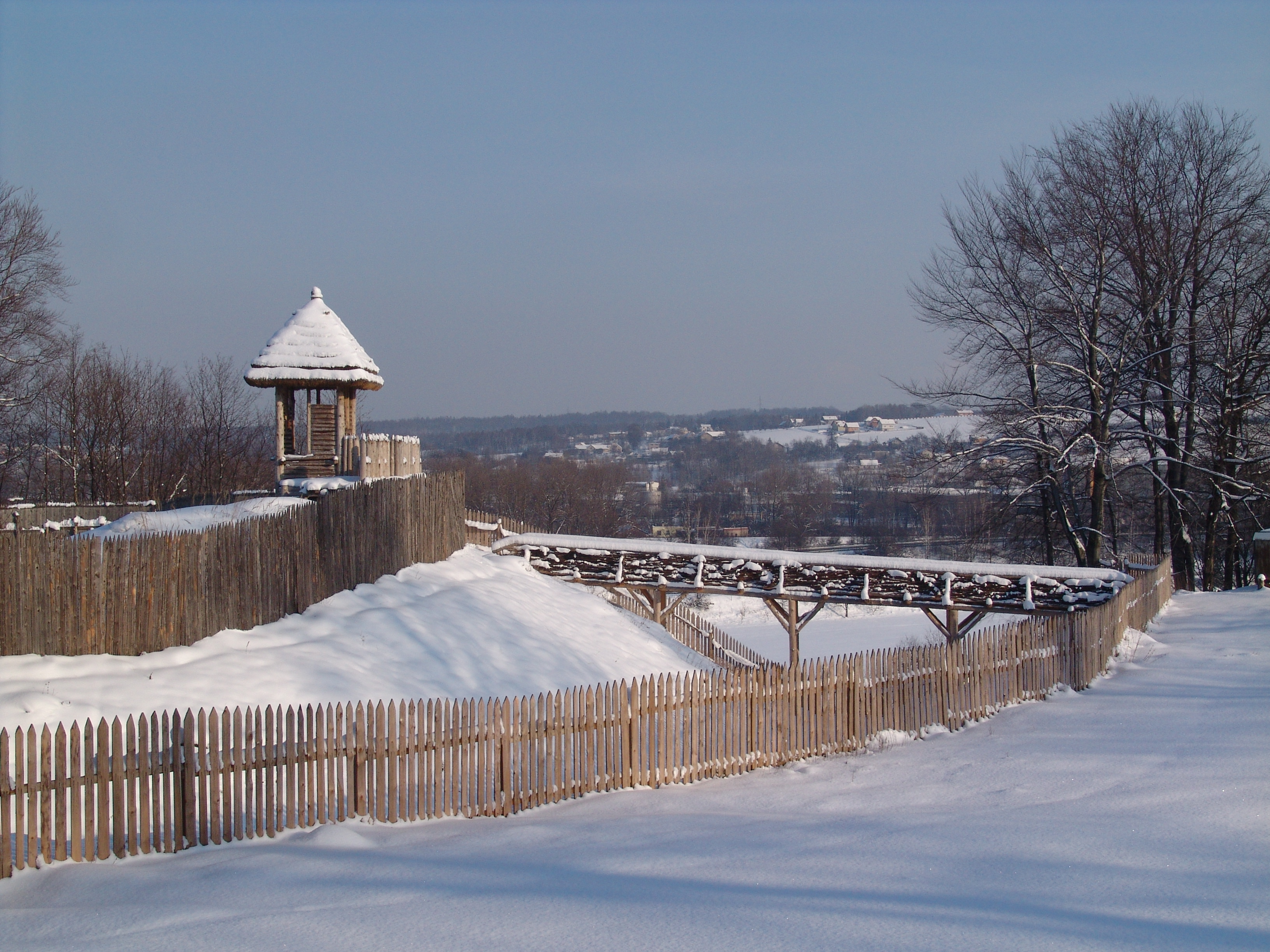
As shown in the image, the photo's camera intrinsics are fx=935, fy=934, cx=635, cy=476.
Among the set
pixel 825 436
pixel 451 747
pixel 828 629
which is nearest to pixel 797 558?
pixel 451 747

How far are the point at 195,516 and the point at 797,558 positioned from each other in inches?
462

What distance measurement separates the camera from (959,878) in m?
5.74

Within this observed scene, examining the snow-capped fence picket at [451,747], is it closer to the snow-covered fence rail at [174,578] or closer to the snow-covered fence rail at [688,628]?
the snow-covered fence rail at [174,578]

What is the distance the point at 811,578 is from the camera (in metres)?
19.7

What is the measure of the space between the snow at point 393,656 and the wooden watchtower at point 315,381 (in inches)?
166

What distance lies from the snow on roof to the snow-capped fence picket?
11.1 m

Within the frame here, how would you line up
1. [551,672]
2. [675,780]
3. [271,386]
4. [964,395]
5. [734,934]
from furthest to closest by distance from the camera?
[964,395]
[271,386]
[551,672]
[675,780]
[734,934]

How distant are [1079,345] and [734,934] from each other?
24121mm

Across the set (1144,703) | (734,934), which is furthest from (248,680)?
(1144,703)

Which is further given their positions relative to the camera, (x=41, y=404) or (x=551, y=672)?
(x=41, y=404)

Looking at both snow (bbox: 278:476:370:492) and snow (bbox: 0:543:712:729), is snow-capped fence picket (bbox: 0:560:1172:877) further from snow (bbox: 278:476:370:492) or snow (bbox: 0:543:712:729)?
snow (bbox: 278:476:370:492)

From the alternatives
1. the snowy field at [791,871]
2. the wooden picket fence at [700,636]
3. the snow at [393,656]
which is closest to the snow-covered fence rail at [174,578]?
the snow at [393,656]

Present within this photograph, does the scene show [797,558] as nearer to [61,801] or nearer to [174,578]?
Answer: [174,578]

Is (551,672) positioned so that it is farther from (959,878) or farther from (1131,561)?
(1131,561)
